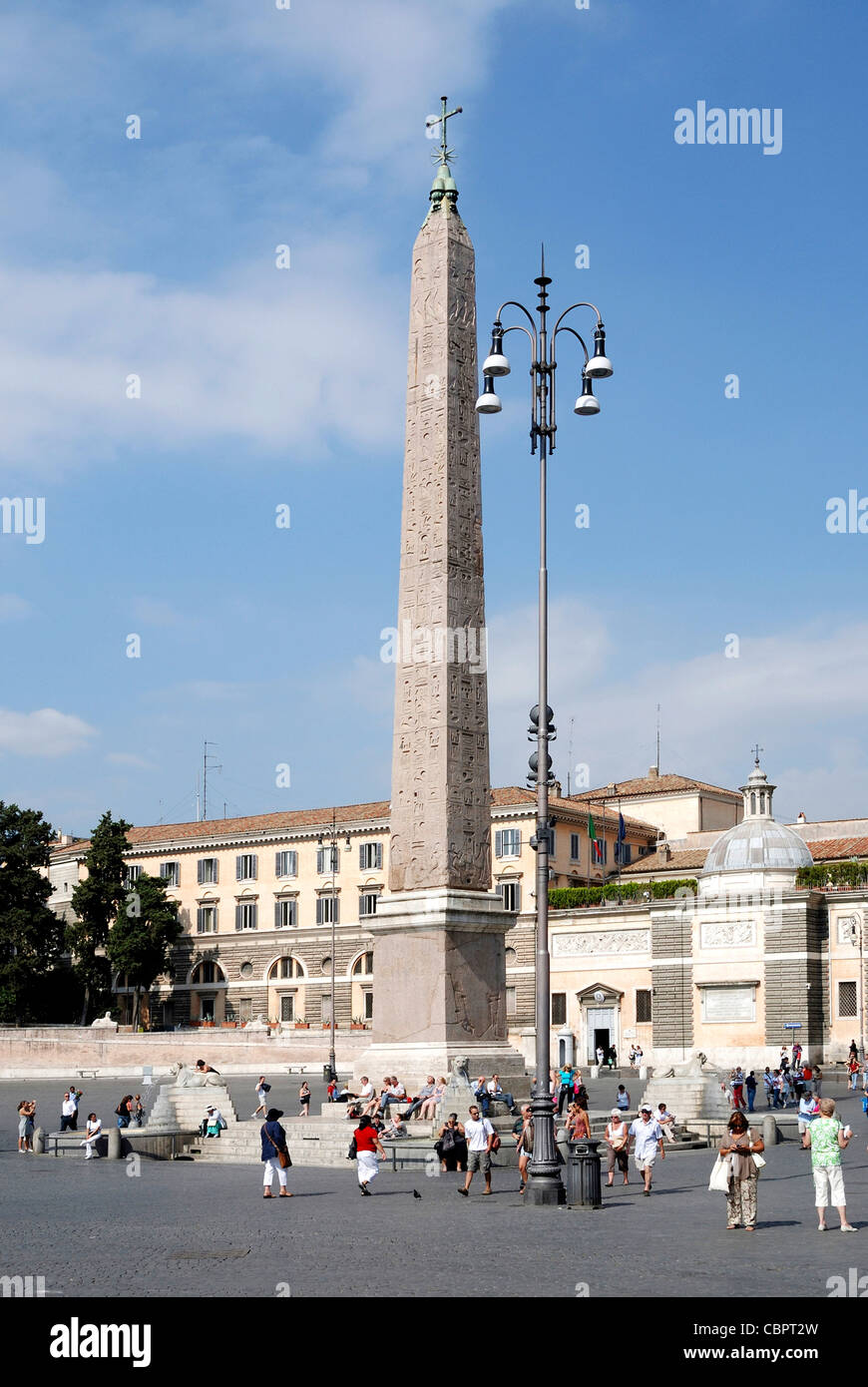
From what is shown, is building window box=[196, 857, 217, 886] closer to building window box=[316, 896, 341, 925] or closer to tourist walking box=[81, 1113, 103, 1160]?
building window box=[316, 896, 341, 925]

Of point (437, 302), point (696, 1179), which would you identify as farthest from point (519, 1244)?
point (437, 302)

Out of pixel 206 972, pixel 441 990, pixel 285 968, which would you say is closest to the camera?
pixel 441 990

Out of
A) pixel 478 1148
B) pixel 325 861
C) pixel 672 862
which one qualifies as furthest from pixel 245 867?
pixel 478 1148

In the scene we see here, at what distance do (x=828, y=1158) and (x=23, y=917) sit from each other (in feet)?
174

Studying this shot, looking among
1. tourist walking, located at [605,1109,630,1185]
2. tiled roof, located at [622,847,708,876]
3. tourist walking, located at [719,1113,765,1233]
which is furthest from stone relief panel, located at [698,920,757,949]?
tourist walking, located at [719,1113,765,1233]

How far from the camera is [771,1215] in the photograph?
15.6 meters

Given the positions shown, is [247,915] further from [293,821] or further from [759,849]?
[759,849]

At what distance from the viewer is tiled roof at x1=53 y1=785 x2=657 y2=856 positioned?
67188 millimetres

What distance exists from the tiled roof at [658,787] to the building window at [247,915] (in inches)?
632

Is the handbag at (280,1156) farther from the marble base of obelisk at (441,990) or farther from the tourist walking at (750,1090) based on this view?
the tourist walking at (750,1090)

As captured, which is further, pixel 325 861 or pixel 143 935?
pixel 325 861

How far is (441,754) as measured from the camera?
974 inches

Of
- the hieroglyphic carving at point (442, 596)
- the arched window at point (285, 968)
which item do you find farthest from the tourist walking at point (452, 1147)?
the arched window at point (285, 968)
